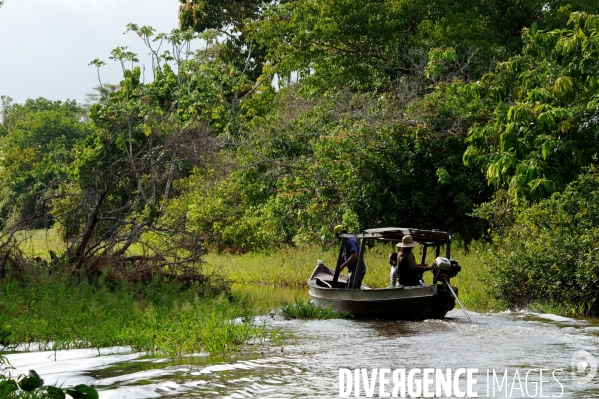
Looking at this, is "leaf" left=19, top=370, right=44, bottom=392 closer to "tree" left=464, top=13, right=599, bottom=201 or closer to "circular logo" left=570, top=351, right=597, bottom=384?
"circular logo" left=570, top=351, right=597, bottom=384

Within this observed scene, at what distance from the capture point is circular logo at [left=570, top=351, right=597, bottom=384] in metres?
9.27

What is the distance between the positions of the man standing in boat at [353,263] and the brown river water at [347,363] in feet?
8.09

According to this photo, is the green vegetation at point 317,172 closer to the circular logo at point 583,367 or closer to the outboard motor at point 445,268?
the outboard motor at point 445,268

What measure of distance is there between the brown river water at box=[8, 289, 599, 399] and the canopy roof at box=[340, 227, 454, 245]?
2.04m

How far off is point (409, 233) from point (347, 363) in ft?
17.7

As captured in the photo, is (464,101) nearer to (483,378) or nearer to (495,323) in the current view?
(495,323)

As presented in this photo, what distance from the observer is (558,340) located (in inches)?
481

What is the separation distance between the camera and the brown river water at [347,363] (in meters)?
8.75

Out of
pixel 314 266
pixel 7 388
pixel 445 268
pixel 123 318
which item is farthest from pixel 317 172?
pixel 7 388

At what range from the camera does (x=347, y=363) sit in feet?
34.1

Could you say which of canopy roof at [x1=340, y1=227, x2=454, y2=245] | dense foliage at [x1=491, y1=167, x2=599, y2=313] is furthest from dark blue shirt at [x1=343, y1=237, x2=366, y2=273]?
dense foliage at [x1=491, y1=167, x2=599, y2=313]

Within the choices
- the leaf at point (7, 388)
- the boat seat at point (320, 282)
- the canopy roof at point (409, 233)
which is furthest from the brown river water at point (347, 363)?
the boat seat at point (320, 282)

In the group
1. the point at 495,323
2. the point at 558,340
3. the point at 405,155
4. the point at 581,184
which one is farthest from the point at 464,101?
the point at 558,340

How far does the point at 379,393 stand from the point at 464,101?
18.0 meters
